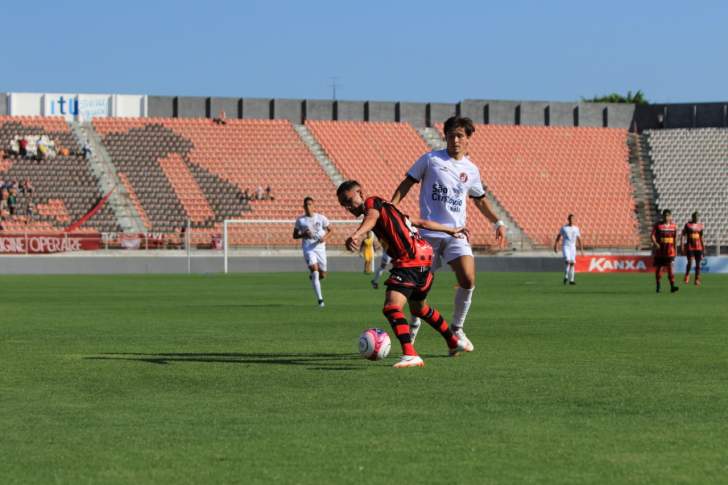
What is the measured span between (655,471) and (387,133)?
6533 centimetres

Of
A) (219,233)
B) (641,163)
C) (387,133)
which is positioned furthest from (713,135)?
(219,233)

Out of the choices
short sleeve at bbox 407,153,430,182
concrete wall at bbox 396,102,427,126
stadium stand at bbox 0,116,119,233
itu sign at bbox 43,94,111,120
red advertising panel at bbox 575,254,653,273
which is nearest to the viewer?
short sleeve at bbox 407,153,430,182

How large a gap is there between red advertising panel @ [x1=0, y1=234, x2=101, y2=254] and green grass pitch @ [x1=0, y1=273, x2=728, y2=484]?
33.0 meters

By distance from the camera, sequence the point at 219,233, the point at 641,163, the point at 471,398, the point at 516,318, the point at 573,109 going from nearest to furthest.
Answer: the point at 471,398 < the point at 516,318 < the point at 219,233 < the point at 641,163 < the point at 573,109

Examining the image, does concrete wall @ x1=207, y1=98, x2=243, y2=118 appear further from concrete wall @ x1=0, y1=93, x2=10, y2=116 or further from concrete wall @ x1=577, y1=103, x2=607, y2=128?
concrete wall @ x1=577, y1=103, x2=607, y2=128

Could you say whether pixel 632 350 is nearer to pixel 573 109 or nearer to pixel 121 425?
pixel 121 425

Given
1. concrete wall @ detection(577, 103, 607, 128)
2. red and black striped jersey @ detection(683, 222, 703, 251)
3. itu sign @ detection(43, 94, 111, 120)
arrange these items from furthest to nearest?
concrete wall @ detection(577, 103, 607, 128)
itu sign @ detection(43, 94, 111, 120)
red and black striped jersey @ detection(683, 222, 703, 251)

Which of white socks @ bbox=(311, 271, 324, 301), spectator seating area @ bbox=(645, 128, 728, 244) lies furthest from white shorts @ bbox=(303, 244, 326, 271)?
spectator seating area @ bbox=(645, 128, 728, 244)

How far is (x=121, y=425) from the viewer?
25.0 ft

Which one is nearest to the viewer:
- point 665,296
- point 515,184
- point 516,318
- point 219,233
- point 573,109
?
point 516,318

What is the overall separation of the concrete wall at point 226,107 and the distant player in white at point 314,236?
48402 millimetres

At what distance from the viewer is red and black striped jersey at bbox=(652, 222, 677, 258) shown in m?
30.1

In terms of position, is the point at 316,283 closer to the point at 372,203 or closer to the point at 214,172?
the point at 372,203

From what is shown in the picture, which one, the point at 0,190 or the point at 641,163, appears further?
the point at 641,163
